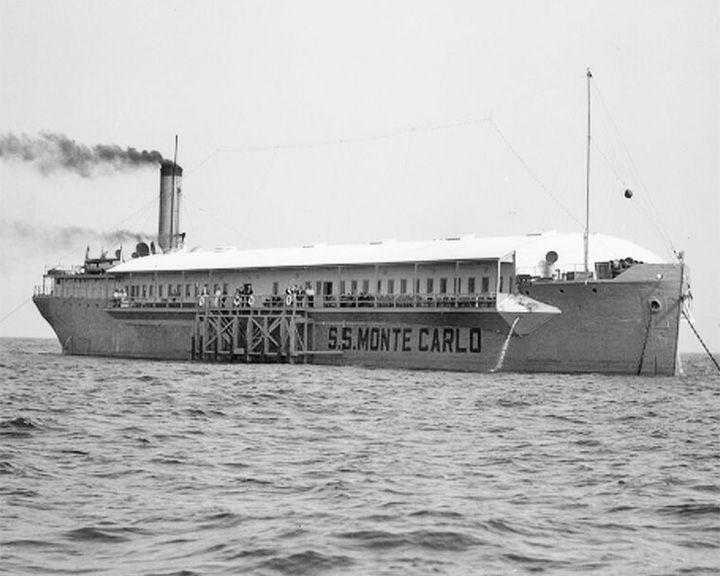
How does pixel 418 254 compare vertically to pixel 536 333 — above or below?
above

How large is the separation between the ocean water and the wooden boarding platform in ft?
89.9

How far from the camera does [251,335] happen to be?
5653 centimetres

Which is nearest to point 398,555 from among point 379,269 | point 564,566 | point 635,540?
point 564,566

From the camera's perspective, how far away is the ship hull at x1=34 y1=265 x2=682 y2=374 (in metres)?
43.6

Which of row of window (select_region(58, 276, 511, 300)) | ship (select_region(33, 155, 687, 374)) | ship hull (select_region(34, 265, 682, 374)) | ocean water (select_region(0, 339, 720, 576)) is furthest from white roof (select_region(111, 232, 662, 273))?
ocean water (select_region(0, 339, 720, 576))

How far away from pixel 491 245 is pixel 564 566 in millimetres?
39554

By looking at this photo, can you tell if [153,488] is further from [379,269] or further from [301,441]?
[379,269]

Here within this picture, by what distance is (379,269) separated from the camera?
176ft

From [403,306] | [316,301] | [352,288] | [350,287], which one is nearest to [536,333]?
[403,306]

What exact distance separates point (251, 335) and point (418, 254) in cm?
1014

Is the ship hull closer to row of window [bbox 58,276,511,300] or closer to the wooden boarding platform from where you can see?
the wooden boarding platform

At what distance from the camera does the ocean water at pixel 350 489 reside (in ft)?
36.0

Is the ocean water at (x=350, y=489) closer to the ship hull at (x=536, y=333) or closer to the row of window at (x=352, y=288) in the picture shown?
the ship hull at (x=536, y=333)

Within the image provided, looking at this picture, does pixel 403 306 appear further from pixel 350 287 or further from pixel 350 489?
pixel 350 489
